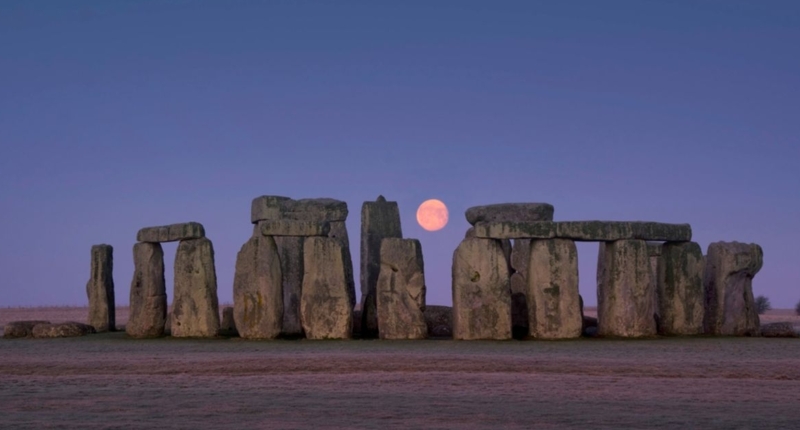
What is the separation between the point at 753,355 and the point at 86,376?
1017 cm

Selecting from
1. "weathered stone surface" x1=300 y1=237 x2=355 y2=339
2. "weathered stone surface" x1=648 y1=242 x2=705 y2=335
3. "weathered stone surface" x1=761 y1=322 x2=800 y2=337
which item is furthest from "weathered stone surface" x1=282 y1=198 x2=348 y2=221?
"weathered stone surface" x1=761 y1=322 x2=800 y2=337

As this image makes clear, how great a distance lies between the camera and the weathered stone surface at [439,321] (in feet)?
73.3

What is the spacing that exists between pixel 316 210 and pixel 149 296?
4.55 meters

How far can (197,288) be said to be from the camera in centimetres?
2089

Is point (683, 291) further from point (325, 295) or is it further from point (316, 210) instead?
point (316, 210)

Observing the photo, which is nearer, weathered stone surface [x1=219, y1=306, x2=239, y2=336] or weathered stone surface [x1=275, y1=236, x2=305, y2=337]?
weathered stone surface [x1=219, y1=306, x2=239, y2=336]

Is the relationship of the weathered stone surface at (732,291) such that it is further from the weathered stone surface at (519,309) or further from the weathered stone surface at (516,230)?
the weathered stone surface at (516,230)

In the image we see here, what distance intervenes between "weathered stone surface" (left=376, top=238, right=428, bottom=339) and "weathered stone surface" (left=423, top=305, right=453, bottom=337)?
2.27 meters

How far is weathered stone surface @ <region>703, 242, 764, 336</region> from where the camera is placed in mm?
21391

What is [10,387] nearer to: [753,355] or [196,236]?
[196,236]

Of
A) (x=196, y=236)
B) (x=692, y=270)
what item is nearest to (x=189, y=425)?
(x=196, y=236)

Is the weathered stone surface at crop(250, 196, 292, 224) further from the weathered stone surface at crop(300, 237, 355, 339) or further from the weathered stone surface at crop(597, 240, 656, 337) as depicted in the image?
the weathered stone surface at crop(597, 240, 656, 337)

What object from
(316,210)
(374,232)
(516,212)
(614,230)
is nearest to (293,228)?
(374,232)

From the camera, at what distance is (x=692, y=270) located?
2086cm
